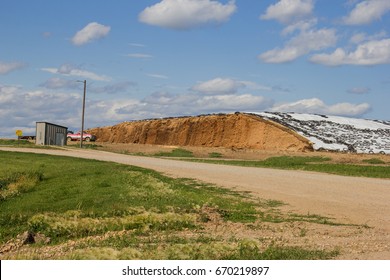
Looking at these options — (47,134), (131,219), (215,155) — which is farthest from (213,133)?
(131,219)

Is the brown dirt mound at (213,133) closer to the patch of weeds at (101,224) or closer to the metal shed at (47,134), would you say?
the metal shed at (47,134)

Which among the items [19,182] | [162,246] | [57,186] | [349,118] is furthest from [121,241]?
[349,118]

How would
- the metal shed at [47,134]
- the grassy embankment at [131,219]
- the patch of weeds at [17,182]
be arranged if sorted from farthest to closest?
the metal shed at [47,134], the patch of weeds at [17,182], the grassy embankment at [131,219]

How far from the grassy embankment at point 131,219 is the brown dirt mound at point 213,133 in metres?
39.7

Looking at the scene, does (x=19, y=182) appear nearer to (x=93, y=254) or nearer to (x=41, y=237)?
(x=41, y=237)

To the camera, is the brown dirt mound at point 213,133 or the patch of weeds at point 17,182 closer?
the patch of weeds at point 17,182

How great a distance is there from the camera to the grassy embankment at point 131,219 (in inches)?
394

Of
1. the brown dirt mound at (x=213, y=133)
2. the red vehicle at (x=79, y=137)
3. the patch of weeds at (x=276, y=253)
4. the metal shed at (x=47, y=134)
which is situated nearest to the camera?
the patch of weeds at (x=276, y=253)

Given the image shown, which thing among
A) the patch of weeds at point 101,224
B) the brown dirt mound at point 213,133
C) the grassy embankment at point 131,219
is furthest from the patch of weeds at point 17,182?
the brown dirt mound at point 213,133

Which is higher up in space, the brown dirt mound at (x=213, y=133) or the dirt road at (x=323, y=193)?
the brown dirt mound at (x=213, y=133)

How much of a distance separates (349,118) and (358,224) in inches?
2589

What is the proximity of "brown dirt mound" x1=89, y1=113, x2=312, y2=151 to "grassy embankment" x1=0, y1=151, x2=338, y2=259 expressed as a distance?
130 ft

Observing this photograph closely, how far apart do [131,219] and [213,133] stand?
6112 cm

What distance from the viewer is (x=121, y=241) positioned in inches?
434
